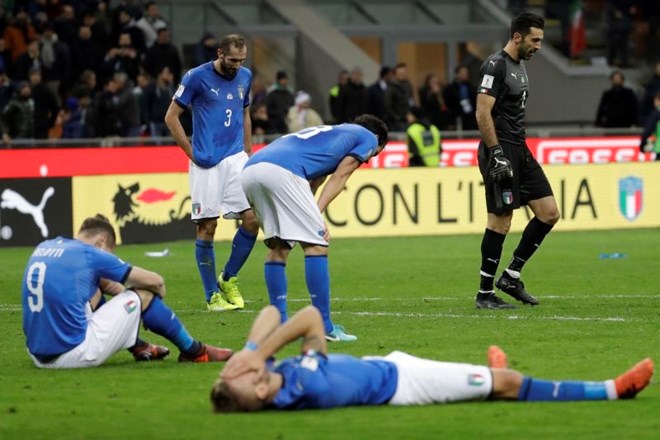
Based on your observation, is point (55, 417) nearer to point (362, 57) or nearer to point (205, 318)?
point (205, 318)

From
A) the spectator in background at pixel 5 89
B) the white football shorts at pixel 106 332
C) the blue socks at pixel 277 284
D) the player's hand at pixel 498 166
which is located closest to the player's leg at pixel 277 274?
the blue socks at pixel 277 284

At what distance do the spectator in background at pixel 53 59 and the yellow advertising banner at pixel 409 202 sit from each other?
6.29 metres

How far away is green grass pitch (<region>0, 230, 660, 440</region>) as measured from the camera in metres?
7.87

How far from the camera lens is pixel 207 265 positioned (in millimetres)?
13898

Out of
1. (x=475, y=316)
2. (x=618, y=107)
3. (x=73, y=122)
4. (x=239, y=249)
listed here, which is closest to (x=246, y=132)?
(x=239, y=249)

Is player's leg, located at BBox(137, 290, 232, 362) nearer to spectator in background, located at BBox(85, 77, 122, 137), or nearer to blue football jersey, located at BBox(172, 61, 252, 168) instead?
blue football jersey, located at BBox(172, 61, 252, 168)

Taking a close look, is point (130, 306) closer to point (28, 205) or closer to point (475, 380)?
point (475, 380)

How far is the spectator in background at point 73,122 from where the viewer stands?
88.8 feet

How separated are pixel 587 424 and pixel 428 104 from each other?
23.6 meters

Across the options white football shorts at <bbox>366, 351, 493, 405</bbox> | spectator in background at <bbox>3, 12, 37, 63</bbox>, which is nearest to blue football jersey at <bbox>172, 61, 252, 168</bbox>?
white football shorts at <bbox>366, 351, 493, 405</bbox>

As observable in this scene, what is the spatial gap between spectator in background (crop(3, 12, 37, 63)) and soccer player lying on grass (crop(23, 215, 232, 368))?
760 inches

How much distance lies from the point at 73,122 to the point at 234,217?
13.7 meters

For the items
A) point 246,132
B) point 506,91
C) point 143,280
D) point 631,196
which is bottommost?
point 631,196

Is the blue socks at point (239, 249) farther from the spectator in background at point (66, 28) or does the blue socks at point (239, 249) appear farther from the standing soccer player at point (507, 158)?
the spectator in background at point (66, 28)
